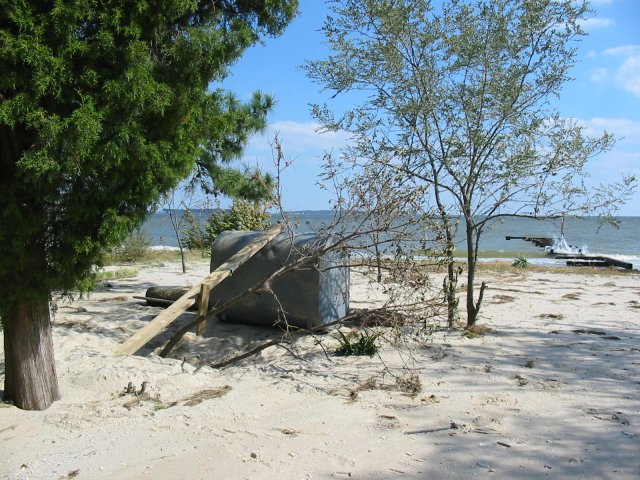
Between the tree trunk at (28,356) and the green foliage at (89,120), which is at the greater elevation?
the green foliage at (89,120)

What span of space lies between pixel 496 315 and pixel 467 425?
4.73 meters

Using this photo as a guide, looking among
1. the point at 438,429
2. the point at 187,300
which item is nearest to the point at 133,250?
the point at 187,300

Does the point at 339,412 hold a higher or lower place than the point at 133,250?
lower

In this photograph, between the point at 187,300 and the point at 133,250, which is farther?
the point at 133,250

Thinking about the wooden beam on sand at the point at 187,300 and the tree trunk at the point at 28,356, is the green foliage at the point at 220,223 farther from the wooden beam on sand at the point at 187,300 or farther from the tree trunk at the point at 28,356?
the tree trunk at the point at 28,356

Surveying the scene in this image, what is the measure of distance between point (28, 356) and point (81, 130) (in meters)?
2.03

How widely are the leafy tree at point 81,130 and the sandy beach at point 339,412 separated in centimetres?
76

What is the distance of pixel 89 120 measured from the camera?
3645 millimetres

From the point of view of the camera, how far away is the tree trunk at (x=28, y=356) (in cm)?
453

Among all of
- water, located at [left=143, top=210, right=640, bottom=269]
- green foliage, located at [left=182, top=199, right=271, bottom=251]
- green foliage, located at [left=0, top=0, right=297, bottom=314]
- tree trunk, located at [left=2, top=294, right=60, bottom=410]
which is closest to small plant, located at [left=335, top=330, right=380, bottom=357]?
water, located at [left=143, top=210, right=640, bottom=269]

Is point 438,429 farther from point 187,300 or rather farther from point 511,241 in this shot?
point 511,241

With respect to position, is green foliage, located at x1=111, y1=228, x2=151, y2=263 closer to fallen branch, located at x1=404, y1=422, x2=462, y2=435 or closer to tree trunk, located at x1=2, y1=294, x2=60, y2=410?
tree trunk, located at x1=2, y1=294, x2=60, y2=410

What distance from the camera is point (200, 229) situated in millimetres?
21672

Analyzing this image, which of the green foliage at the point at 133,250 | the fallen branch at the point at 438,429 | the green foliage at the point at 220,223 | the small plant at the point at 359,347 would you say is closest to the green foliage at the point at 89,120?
the fallen branch at the point at 438,429
